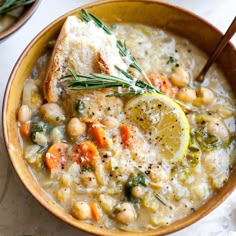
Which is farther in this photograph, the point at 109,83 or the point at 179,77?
the point at 179,77

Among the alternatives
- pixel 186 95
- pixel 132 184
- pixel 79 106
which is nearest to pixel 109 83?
pixel 79 106

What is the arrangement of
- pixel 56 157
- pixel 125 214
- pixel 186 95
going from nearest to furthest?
1. pixel 125 214
2. pixel 56 157
3. pixel 186 95

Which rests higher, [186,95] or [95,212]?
[186,95]

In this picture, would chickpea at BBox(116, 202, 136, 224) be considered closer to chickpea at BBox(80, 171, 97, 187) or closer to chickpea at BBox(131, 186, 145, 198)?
chickpea at BBox(131, 186, 145, 198)

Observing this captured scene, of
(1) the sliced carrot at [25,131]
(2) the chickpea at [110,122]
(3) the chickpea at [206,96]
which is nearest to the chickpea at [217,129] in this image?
(3) the chickpea at [206,96]

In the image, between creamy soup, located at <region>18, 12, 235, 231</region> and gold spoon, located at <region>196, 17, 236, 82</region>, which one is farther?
gold spoon, located at <region>196, 17, 236, 82</region>

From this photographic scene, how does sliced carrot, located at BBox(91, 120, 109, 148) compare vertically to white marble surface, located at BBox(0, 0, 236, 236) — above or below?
above

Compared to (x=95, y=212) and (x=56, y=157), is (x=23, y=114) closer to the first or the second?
(x=56, y=157)

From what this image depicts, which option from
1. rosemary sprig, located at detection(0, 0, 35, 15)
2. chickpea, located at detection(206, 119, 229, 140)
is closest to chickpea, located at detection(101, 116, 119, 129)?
chickpea, located at detection(206, 119, 229, 140)
